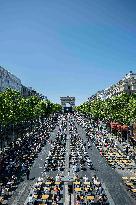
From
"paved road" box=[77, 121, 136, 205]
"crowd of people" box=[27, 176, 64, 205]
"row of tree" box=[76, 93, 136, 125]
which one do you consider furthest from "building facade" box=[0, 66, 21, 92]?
"crowd of people" box=[27, 176, 64, 205]

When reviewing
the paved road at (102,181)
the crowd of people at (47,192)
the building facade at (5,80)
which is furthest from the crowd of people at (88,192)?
the building facade at (5,80)

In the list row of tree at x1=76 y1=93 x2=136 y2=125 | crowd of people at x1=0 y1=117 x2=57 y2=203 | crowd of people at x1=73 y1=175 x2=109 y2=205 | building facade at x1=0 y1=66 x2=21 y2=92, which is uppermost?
building facade at x1=0 y1=66 x2=21 y2=92

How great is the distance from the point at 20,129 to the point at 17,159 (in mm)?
59746

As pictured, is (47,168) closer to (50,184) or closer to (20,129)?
(50,184)

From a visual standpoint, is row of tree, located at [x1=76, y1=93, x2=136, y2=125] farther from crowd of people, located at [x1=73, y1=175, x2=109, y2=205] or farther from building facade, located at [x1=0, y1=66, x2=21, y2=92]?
building facade, located at [x1=0, y1=66, x2=21, y2=92]

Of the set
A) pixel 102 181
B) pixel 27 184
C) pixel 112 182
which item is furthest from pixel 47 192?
pixel 112 182

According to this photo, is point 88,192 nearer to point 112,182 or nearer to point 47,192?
point 47,192

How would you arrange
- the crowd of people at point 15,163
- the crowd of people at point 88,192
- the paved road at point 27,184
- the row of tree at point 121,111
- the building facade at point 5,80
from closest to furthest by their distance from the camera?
the crowd of people at point 88,192, the paved road at point 27,184, the crowd of people at point 15,163, the row of tree at point 121,111, the building facade at point 5,80

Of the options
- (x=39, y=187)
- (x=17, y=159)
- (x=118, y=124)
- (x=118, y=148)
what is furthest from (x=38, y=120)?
(x=39, y=187)

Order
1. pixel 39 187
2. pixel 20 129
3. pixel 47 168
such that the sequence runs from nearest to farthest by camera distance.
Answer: pixel 39 187 < pixel 47 168 < pixel 20 129

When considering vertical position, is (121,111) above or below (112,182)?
above

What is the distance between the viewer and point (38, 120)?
594ft

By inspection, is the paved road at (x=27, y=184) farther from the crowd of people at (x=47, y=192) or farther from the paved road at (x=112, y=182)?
the paved road at (x=112, y=182)

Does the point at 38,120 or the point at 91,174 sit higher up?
the point at 38,120
